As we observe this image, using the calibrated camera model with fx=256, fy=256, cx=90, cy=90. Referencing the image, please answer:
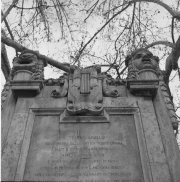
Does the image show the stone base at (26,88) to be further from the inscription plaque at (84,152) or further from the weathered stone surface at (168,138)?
the weathered stone surface at (168,138)

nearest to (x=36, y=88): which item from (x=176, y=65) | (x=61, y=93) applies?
(x=61, y=93)

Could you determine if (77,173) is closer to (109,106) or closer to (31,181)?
(31,181)

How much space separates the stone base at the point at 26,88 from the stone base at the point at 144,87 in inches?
84.6

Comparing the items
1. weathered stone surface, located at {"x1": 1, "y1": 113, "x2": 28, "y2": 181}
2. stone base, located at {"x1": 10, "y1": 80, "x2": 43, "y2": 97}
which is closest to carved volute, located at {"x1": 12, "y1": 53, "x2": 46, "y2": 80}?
stone base, located at {"x1": 10, "y1": 80, "x2": 43, "y2": 97}

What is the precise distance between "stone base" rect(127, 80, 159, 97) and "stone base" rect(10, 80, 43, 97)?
2149mm

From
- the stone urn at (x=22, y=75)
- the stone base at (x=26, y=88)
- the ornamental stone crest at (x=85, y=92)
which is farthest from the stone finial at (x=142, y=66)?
the stone urn at (x=22, y=75)

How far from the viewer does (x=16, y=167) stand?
4637 millimetres

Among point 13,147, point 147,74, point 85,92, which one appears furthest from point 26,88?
point 147,74

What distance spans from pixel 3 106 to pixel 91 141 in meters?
2.21

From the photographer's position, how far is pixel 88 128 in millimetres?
5250

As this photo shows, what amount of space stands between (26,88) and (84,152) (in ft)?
6.81

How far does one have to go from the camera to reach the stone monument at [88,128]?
4.57 meters

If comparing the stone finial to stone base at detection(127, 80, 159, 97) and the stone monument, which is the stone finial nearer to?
the stone monument

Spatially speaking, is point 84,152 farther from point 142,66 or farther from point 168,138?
point 142,66
